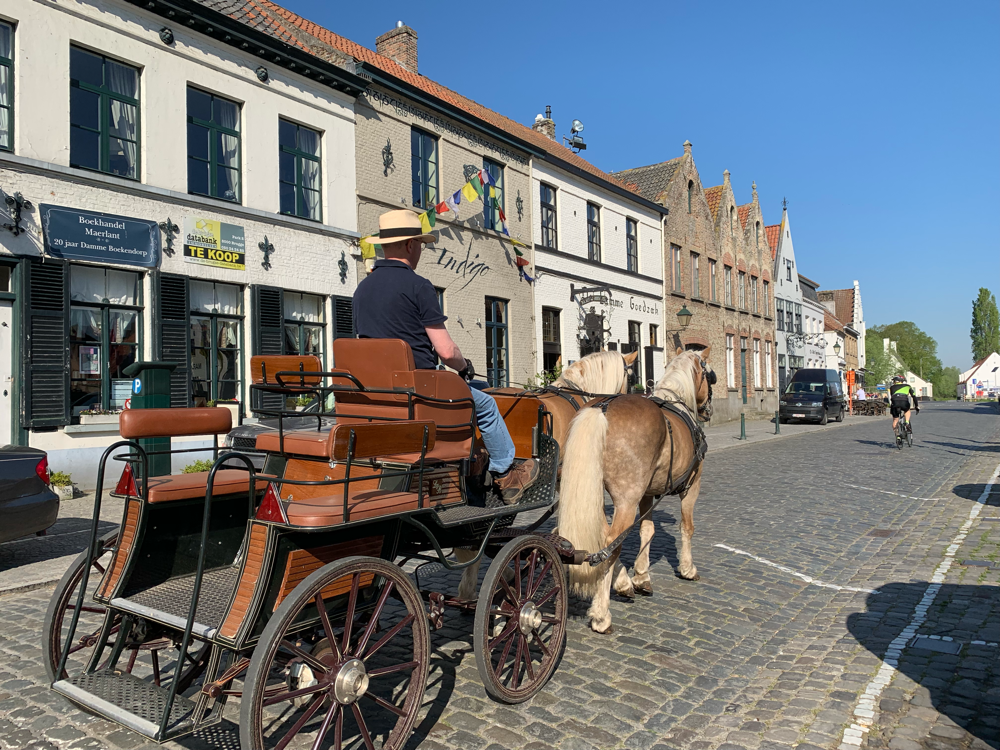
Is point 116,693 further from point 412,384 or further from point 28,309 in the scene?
point 28,309

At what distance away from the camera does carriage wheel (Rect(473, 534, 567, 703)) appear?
3449 mm

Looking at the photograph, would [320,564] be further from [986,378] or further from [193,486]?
Answer: [986,378]

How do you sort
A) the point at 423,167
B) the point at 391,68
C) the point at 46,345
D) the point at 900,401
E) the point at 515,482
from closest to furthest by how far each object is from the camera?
the point at 515,482 < the point at 46,345 < the point at 423,167 < the point at 391,68 < the point at 900,401

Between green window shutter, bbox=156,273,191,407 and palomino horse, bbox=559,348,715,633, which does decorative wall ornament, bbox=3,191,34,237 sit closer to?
green window shutter, bbox=156,273,191,407

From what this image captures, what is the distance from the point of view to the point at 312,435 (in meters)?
3.67

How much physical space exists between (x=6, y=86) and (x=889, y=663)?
12303 millimetres

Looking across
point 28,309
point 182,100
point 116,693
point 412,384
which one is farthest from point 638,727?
point 182,100

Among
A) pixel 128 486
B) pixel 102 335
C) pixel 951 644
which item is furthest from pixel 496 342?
pixel 128 486

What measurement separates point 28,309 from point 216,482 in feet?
27.3

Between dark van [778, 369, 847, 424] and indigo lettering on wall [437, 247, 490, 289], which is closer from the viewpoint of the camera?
indigo lettering on wall [437, 247, 490, 289]

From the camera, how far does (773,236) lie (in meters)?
43.6

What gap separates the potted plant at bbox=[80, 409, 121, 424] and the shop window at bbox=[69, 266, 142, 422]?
0.08 m

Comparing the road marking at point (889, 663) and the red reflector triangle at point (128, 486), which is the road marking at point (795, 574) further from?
the red reflector triangle at point (128, 486)

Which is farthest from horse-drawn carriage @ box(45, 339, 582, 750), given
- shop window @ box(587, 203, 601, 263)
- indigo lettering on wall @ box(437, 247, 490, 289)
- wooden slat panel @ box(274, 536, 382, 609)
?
shop window @ box(587, 203, 601, 263)
